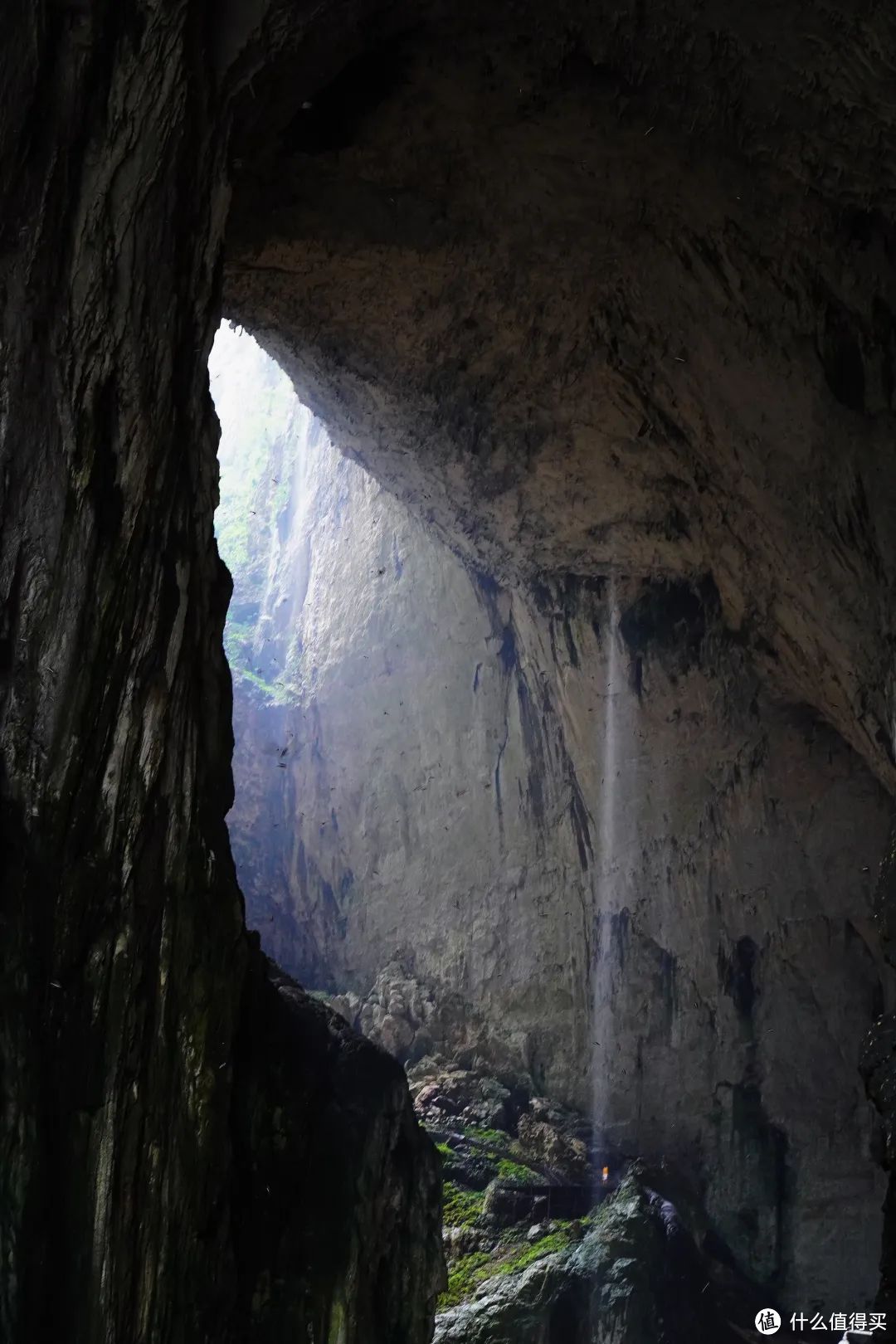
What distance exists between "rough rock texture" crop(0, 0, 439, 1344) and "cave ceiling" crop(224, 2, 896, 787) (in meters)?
1.53

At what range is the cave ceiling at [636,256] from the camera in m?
6.79

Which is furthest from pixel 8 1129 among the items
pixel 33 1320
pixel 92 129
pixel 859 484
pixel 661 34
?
pixel 661 34

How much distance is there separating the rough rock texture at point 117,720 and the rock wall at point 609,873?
21.1ft

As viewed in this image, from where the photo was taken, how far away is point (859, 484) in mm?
7461

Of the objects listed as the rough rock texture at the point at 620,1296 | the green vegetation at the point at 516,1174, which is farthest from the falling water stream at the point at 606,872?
the rough rock texture at the point at 620,1296

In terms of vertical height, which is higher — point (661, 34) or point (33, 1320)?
point (661, 34)

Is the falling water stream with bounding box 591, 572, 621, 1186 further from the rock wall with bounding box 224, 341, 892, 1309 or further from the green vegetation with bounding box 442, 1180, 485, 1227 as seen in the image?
the green vegetation with bounding box 442, 1180, 485, 1227

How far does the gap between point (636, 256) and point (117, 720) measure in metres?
5.58

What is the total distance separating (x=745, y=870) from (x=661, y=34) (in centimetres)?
792

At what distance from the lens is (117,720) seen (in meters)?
5.06

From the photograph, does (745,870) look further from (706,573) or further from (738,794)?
(706,573)

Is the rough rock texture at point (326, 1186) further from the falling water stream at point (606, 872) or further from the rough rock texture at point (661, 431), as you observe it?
the falling water stream at point (606, 872)

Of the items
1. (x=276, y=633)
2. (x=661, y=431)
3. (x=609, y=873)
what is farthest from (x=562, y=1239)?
(x=276, y=633)

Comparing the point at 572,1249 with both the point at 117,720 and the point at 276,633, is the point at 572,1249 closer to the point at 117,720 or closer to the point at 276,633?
the point at 117,720
